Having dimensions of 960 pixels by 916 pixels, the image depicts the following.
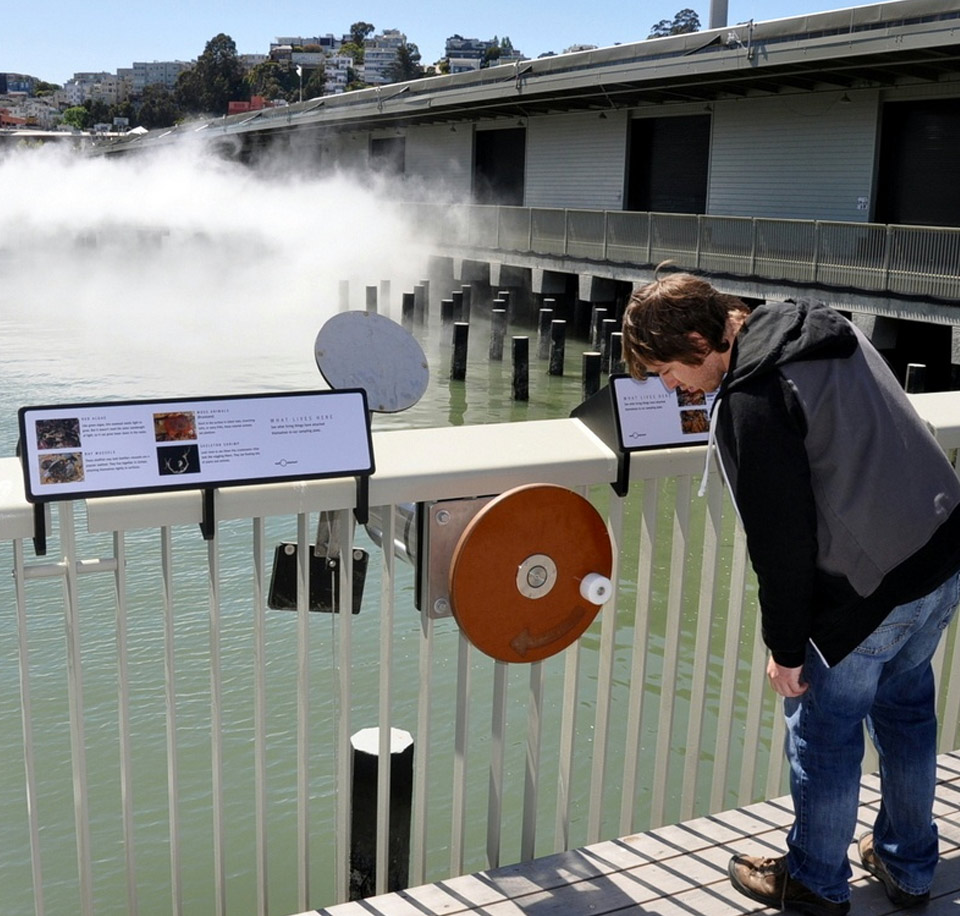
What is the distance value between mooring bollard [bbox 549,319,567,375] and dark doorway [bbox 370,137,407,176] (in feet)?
70.4

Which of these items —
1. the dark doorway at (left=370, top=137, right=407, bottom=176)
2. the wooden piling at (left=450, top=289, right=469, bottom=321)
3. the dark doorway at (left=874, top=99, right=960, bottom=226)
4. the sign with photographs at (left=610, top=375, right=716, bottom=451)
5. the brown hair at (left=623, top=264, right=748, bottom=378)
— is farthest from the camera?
the dark doorway at (left=370, top=137, right=407, bottom=176)

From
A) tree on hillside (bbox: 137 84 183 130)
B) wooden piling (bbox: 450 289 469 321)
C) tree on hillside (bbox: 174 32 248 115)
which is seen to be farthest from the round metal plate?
tree on hillside (bbox: 174 32 248 115)

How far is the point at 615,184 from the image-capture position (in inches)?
1203

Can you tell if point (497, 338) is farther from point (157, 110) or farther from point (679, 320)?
point (157, 110)

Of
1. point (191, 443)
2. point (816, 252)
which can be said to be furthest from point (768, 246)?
point (191, 443)

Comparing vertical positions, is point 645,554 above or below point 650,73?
A: below

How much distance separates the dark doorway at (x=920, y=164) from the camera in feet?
70.5

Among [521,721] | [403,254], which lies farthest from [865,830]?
[403,254]

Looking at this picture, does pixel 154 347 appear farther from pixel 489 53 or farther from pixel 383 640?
pixel 489 53

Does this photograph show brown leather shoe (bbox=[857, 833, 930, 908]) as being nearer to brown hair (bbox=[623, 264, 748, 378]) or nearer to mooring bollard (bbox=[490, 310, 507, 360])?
brown hair (bbox=[623, 264, 748, 378])

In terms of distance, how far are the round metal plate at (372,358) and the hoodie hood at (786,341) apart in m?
1.29

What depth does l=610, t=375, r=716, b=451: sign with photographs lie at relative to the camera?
309 cm

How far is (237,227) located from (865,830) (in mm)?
43522

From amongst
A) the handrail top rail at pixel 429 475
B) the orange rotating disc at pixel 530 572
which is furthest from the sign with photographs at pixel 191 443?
the orange rotating disc at pixel 530 572
